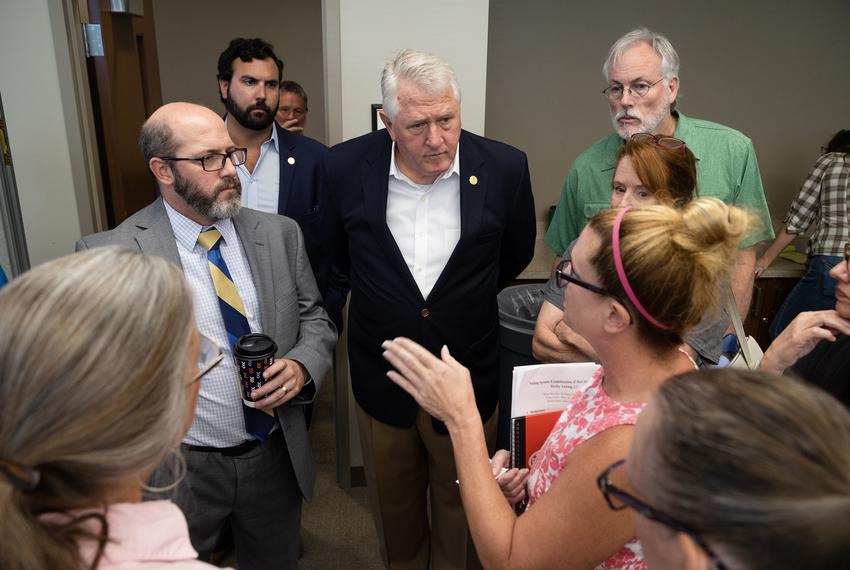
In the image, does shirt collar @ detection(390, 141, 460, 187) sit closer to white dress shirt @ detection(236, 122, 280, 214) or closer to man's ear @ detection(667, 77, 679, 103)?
white dress shirt @ detection(236, 122, 280, 214)

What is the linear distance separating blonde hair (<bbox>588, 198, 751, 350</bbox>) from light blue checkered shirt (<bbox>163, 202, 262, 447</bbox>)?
1048 mm

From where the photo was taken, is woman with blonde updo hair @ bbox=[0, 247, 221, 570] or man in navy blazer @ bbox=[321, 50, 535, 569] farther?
man in navy blazer @ bbox=[321, 50, 535, 569]

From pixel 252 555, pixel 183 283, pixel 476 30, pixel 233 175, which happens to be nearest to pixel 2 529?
pixel 183 283

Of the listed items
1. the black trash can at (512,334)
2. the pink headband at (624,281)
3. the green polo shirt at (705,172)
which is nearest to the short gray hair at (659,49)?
the green polo shirt at (705,172)

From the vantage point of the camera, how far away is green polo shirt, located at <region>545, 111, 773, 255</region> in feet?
7.02

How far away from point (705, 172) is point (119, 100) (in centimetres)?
241

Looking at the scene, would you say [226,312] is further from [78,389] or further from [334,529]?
[334,529]

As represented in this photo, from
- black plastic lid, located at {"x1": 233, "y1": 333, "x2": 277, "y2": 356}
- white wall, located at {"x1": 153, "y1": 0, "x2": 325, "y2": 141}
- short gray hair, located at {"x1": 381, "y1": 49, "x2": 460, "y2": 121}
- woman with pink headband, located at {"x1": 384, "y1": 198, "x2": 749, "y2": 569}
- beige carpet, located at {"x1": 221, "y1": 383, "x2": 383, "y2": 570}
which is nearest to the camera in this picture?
woman with pink headband, located at {"x1": 384, "y1": 198, "x2": 749, "y2": 569}

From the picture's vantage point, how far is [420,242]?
2016 millimetres

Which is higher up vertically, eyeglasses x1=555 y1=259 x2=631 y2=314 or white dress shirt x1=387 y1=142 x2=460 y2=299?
eyeglasses x1=555 y1=259 x2=631 y2=314

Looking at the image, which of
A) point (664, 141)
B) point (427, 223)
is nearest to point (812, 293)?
point (664, 141)

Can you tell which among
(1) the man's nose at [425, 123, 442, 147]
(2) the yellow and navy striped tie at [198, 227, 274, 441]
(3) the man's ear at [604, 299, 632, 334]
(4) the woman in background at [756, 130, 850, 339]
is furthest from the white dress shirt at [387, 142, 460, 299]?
(4) the woman in background at [756, 130, 850, 339]

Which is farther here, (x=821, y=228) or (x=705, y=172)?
(x=821, y=228)

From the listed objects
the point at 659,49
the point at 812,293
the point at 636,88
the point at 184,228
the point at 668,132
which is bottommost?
the point at 812,293
